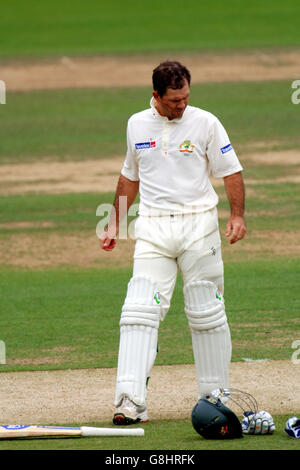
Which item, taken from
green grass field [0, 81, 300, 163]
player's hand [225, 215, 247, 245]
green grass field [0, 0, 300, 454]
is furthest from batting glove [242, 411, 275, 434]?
green grass field [0, 81, 300, 163]

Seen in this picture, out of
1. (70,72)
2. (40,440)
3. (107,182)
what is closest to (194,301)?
(40,440)

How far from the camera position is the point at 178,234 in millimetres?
6715

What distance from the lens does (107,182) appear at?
1805 cm

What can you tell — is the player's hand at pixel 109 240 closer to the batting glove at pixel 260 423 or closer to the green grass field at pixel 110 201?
the green grass field at pixel 110 201

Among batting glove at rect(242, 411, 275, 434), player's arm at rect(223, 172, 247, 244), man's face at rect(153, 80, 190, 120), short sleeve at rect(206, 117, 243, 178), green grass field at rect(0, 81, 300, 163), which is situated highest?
green grass field at rect(0, 81, 300, 163)

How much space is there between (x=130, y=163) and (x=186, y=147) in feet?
1.51

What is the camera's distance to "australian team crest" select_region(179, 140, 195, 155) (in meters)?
6.71

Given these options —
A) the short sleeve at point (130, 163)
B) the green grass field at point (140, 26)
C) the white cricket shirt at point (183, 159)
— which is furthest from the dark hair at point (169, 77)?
the green grass field at point (140, 26)

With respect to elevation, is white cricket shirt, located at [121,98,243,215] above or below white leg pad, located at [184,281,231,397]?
above

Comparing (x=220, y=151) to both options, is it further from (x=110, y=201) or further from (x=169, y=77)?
(x=110, y=201)

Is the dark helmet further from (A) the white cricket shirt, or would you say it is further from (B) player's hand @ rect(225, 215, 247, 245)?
(A) the white cricket shirt

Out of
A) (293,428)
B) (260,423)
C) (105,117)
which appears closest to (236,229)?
(260,423)

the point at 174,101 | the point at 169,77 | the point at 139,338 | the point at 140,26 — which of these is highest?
the point at 140,26

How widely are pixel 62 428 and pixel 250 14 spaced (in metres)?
30.6
